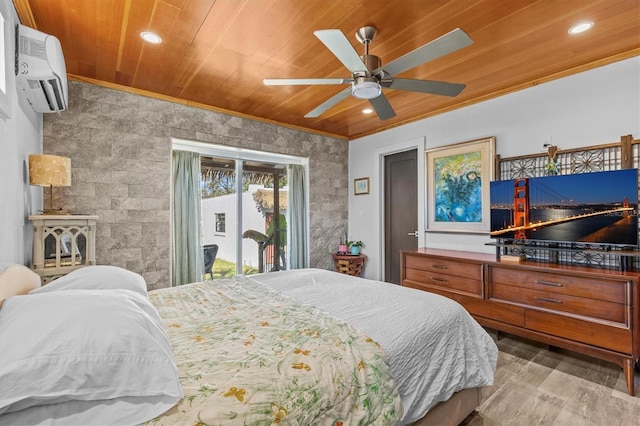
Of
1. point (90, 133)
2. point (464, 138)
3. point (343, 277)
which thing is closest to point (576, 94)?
point (464, 138)

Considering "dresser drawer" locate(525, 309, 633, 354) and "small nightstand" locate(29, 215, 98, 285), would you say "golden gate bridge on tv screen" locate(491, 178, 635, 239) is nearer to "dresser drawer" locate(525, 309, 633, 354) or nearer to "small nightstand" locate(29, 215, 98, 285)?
"dresser drawer" locate(525, 309, 633, 354)

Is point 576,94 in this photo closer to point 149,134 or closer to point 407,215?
point 407,215

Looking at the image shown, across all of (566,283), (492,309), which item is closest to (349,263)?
(492,309)

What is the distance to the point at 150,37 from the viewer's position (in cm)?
222

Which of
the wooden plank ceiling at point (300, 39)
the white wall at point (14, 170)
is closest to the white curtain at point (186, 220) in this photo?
the wooden plank ceiling at point (300, 39)

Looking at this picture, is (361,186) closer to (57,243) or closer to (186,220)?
(186,220)

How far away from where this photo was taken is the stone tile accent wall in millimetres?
2850

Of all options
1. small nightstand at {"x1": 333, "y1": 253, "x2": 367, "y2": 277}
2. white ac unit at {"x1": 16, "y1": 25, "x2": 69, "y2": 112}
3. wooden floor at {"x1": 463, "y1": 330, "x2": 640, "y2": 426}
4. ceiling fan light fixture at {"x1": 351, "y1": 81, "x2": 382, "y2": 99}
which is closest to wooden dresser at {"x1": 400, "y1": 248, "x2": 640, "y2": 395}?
wooden floor at {"x1": 463, "y1": 330, "x2": 640, "y2": 426}

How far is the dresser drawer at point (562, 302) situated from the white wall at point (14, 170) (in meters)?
3.50

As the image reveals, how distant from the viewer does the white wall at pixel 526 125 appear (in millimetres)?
2516

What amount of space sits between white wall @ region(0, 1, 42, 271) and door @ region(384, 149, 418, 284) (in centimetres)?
395

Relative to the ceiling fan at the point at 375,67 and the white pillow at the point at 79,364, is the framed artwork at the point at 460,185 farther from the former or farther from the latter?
the white pillow at the point at 79,364

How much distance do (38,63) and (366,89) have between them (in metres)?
2.12

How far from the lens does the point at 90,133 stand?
115 inches
